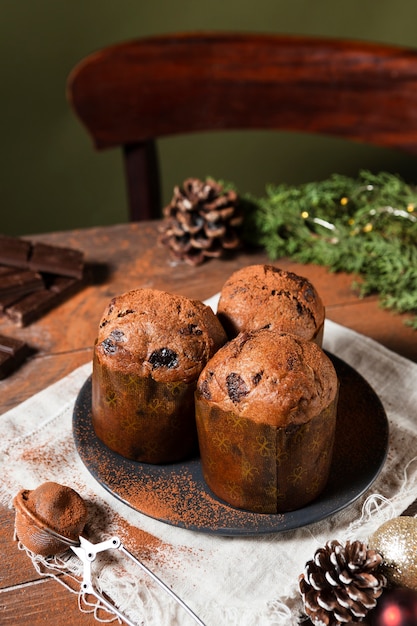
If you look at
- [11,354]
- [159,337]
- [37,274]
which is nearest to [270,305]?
[159,337]

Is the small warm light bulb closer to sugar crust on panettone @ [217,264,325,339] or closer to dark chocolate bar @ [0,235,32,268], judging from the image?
sugar crust on panettone @ [217,264,325,339]

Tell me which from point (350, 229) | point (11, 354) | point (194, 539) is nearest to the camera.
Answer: point (194, 539)

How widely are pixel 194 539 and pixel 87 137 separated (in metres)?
1.62

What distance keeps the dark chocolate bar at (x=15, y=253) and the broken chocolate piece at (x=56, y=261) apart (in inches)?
0.4

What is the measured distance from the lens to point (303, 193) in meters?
1.36

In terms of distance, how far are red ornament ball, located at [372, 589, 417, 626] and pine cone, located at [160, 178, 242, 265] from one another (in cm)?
75

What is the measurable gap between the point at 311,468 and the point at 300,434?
5cm

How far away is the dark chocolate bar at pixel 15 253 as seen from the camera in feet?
4.02

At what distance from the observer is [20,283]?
3.93ft

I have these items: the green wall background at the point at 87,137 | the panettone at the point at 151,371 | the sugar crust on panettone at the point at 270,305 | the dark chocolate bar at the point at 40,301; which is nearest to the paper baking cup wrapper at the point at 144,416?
the panettone at the point at 151,371

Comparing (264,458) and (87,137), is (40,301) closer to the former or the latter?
(264,458)

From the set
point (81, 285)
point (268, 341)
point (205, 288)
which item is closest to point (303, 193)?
point (205, 288)

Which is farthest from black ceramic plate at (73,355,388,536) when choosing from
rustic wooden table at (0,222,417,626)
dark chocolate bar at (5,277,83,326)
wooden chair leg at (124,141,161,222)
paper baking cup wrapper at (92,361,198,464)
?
wooden chair leg at (124,141,161,222)

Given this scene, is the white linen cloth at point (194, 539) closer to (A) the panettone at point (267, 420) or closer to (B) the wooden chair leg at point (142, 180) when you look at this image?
(A) the panettone at point (267, 420)
